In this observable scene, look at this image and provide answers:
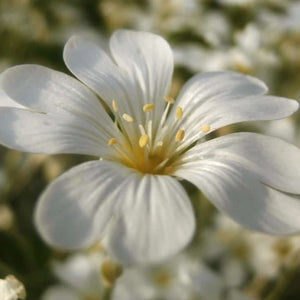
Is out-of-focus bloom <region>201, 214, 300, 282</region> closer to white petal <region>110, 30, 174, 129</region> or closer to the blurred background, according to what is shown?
the blurred background

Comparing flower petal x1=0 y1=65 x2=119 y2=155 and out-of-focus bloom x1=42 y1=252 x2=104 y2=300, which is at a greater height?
flower petal x1=0 y1=65 x2=119 y2=155

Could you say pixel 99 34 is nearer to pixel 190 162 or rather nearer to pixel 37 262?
pixel 37 262

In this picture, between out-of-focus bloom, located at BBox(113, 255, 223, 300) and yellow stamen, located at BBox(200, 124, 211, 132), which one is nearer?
yellow stamen, located at BBox(200, 124, 211, 132)

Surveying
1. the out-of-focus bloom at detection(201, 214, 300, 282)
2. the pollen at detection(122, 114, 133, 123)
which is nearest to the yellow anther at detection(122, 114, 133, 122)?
the pollen at detection(122, 114, 133, 123)

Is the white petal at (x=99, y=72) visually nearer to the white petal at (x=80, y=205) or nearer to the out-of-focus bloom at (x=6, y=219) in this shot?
the white petal at (x=80, y=205)

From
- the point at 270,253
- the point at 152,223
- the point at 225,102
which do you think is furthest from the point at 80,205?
the point at 270,253

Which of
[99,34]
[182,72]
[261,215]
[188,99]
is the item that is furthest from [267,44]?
[261,215]
